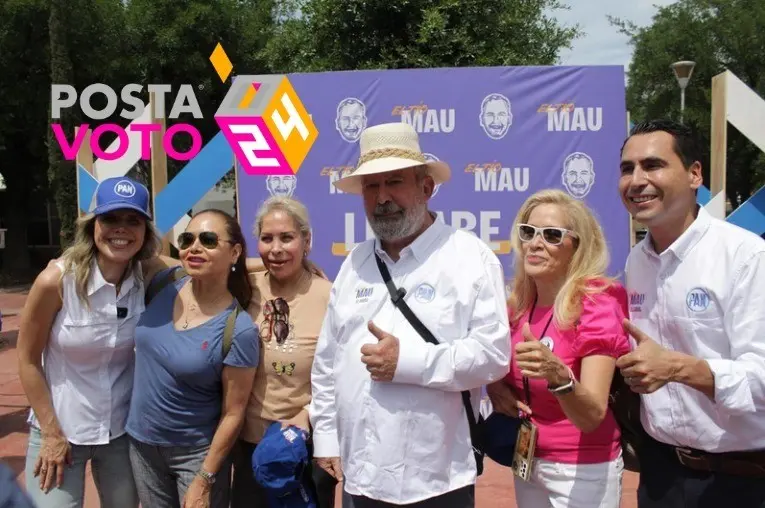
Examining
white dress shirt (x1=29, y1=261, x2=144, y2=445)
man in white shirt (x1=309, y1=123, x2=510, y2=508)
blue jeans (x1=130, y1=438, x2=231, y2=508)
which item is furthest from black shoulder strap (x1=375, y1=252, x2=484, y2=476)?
white dress shirt (x1=29, y1=261, x2=144, y2=445)

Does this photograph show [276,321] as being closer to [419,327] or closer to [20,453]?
[419,327]

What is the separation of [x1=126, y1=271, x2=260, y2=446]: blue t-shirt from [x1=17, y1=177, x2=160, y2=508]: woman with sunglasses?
150mm

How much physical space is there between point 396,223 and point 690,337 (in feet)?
3.47

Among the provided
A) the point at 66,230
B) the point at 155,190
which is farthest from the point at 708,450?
the point at 66,230

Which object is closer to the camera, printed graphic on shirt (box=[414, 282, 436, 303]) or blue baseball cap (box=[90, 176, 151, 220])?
printed graphic on shirt (box=[414, 282, 436, 303])

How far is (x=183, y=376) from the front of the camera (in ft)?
8.15

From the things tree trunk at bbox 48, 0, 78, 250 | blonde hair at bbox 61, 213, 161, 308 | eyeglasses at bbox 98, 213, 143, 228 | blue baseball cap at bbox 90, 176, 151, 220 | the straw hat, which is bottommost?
blonde hair at bbox 61, 213, 161, 308

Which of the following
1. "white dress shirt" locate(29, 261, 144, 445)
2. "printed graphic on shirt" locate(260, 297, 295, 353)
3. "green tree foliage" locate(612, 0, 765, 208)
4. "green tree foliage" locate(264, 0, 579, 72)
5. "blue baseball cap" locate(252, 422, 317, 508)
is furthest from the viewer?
"green tree foliage" locate(612, 0, 765, 208)

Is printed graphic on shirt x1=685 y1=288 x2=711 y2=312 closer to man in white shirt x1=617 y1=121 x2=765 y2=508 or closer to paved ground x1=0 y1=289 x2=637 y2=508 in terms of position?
man in white shirt x1=617 y1=121 x2=765 y2=508

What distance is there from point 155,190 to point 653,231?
463cm

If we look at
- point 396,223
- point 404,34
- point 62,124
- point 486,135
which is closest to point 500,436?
point 396,223

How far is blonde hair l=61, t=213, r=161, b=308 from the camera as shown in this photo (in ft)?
8.47

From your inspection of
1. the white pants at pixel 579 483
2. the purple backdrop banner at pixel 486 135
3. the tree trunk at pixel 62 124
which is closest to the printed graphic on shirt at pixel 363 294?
the white pants at pixel 579 483

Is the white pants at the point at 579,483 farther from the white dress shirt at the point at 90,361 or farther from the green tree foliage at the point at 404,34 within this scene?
the green tree foliage at the point at 404,34
